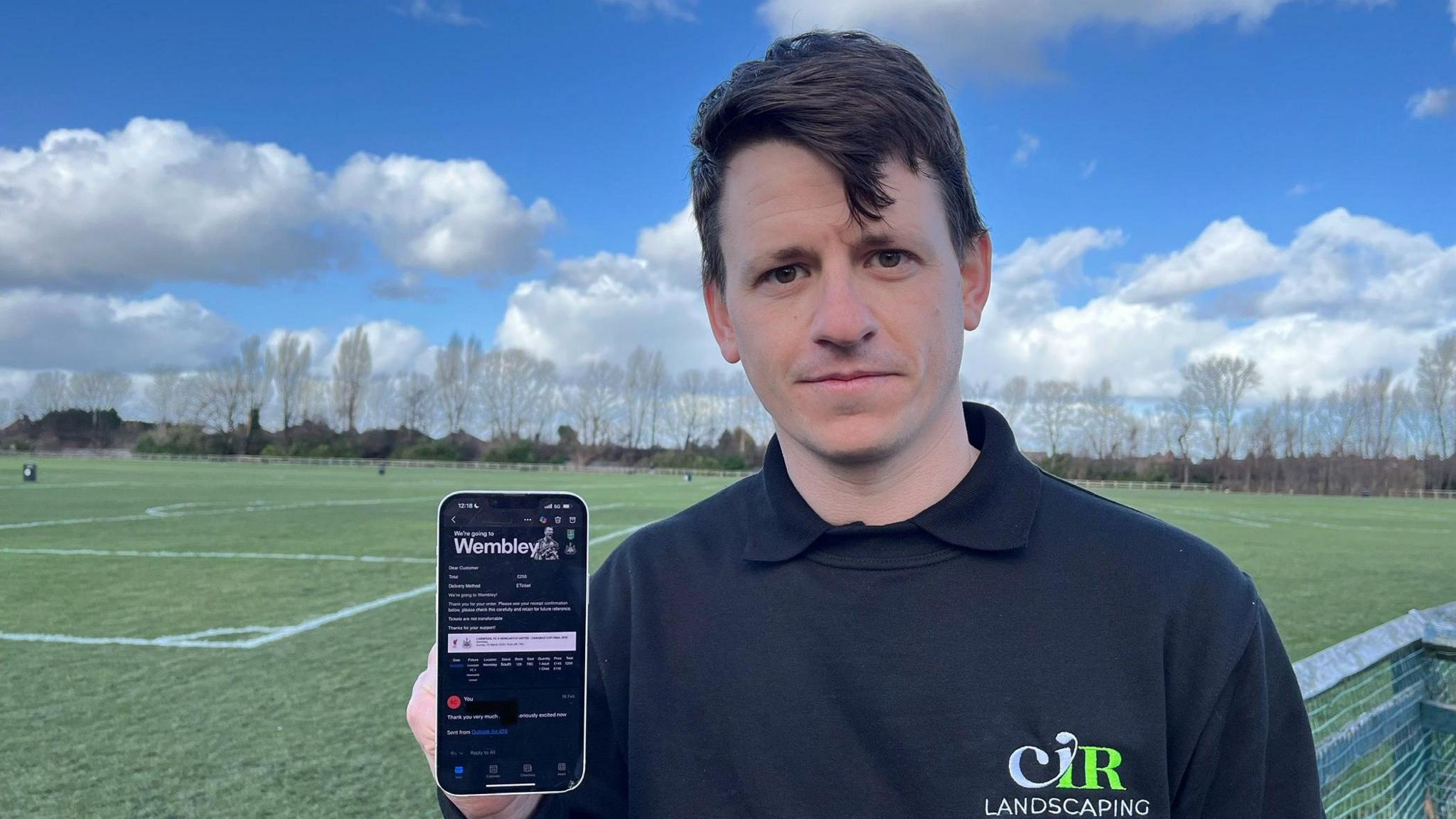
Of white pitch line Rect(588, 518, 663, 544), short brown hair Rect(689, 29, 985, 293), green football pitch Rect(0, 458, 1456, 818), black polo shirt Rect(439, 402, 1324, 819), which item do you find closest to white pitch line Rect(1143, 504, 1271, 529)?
green football pitch Rect(0, 458, 1456, 818)

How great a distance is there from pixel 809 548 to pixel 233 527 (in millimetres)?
16040

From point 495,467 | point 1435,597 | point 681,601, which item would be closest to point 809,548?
point 681,601

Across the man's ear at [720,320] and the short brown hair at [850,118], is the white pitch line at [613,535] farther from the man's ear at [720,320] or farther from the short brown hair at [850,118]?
the short brown hair at [850,118]

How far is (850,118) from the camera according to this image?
4.73ft

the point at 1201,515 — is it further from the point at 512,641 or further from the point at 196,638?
the point at 512,641

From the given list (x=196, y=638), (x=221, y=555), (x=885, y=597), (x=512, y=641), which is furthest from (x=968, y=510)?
(x=221, y=555)

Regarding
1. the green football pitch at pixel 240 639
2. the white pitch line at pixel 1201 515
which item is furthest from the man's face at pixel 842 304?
the white pitch line at pixel 1201 515

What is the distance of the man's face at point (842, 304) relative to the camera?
141 centimetres

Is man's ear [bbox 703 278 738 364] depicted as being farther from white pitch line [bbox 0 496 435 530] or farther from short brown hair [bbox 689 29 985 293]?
white pitch line [bbox 0 496 435 530]

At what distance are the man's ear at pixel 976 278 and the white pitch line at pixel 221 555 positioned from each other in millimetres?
10653

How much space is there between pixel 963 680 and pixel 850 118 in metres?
0.83

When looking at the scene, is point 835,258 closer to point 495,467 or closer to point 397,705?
point 397,705

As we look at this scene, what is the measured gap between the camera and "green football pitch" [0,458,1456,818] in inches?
159

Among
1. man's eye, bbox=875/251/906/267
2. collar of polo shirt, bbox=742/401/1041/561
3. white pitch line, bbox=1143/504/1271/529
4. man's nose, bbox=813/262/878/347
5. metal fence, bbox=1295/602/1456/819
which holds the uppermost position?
man's eye, bbox=875/251/906/267
